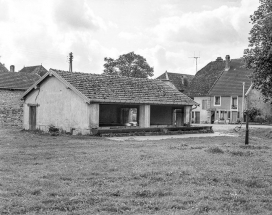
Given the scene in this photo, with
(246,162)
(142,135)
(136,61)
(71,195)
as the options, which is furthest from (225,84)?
(71,195)

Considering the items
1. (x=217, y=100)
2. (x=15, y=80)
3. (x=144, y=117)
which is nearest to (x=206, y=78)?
(x=217, y=100)

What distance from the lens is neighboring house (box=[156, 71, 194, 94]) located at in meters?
66.2

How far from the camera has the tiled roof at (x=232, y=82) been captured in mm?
56609

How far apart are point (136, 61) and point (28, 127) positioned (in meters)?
40.8

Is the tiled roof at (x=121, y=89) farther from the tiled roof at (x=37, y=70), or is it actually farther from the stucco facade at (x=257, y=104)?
the tiled roof at (x=37, y=70)

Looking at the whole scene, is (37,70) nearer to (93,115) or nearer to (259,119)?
(259,119)

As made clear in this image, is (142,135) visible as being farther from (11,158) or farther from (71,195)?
(71,195)

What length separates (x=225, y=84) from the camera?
57.9m

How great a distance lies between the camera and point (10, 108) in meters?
37.0

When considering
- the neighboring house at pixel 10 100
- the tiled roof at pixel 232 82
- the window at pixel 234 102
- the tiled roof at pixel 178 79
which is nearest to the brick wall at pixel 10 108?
the neighboring house at pixel 10 100

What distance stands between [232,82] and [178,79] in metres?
12.9

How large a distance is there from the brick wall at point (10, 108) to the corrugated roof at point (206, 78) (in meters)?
30.6

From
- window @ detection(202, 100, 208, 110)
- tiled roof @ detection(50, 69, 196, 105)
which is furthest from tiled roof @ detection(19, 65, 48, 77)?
tiled roof @ detection(50, 69, 196, 105)

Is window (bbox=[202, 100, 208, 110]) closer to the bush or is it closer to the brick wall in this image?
the bush
